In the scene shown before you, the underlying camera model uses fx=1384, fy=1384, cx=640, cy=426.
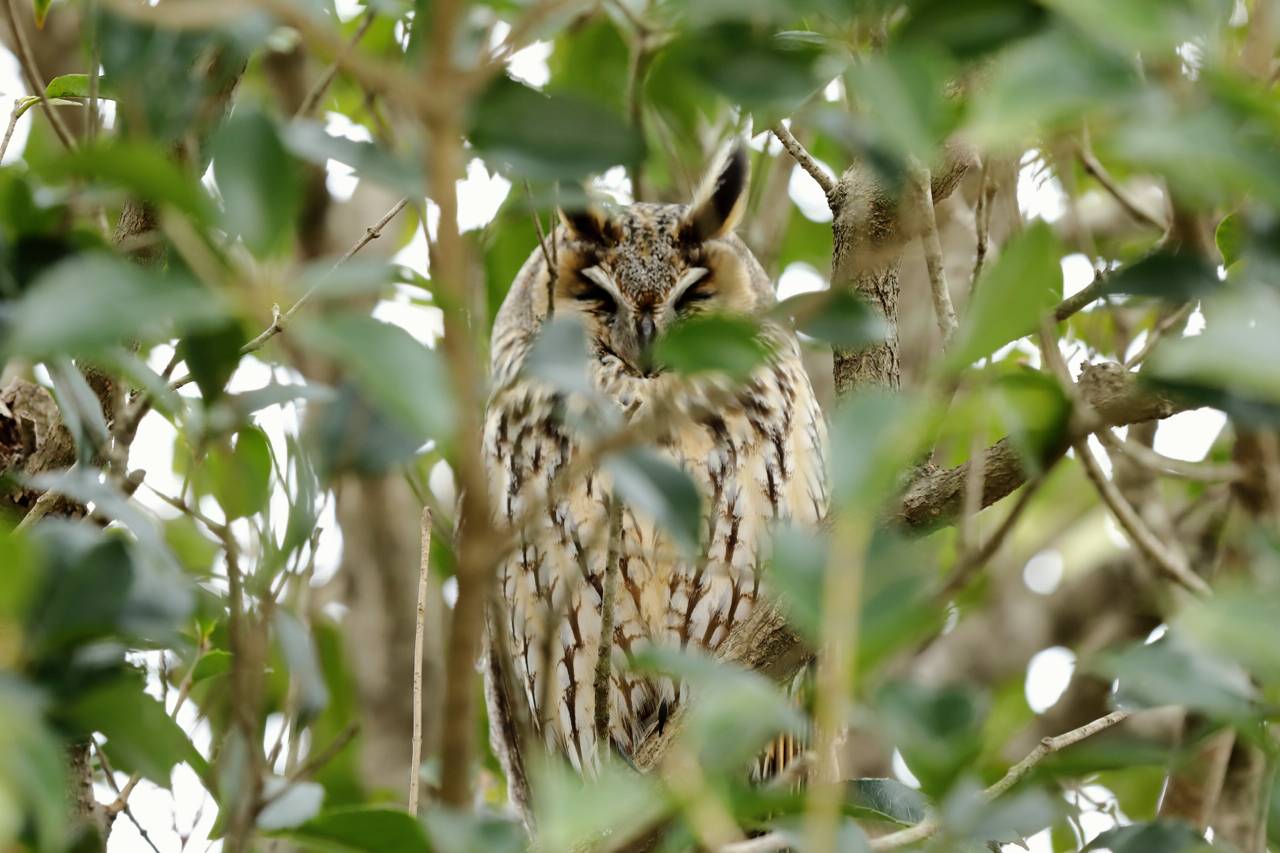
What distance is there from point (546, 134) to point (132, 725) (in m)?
0.34

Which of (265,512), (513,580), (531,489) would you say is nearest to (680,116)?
(531,489)

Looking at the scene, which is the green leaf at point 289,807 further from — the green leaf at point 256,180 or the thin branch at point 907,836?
the green leaf at point 256,180

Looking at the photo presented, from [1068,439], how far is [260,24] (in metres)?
0.41

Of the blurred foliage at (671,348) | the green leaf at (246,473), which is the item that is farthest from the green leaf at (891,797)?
the green leaf at (246,473)

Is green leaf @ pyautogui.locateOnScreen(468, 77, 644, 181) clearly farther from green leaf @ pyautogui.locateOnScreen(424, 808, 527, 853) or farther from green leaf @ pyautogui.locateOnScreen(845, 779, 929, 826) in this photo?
green leaf @ pyautogui.locateOnScreen(845, 779, 929, 826)

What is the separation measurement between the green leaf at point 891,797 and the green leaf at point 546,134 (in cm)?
59

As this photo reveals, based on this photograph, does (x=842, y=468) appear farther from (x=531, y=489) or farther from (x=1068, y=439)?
(x=531, y=489)

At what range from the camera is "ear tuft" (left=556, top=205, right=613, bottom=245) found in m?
2.13

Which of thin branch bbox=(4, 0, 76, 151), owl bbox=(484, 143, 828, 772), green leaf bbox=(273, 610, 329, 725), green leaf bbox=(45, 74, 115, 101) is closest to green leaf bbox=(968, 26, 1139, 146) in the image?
green leaf bbox=(273, 610, 329, 725)

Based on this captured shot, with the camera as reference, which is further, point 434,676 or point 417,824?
point 434,676

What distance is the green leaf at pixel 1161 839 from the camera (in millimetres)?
778

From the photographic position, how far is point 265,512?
80 centimetres

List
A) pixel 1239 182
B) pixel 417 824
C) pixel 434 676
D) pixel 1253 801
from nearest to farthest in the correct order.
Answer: pixel 1239 182 → pixel 417 824 → pixel 1253 801 → pixel 434 676

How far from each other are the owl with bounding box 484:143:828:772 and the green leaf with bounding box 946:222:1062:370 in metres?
1.26
